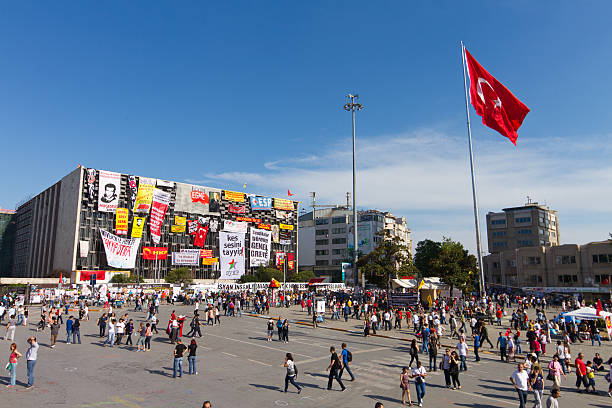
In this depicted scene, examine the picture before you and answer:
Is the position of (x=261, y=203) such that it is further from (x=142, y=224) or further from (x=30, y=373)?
(x=30, y=373)

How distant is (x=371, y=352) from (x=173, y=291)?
123 ft

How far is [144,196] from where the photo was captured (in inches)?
3757

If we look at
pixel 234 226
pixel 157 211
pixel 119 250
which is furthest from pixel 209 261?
pixel 119 250

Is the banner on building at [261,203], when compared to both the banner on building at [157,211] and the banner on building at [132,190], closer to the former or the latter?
the banner on building at [157,211]

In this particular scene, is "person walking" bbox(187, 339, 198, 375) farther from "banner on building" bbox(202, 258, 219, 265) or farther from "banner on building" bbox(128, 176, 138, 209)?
"banner on building" bbox(202, 258, 219, 265)

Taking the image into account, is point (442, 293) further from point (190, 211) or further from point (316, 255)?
point (316, 255)

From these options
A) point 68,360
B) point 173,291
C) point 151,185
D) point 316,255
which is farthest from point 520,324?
point 316,255

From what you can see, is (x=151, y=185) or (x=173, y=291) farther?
(x=151, y=185)

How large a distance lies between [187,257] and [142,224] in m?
13.1

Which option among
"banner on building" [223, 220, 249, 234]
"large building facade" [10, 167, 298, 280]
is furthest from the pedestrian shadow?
"banner on building" [223, 220, 249, 234]

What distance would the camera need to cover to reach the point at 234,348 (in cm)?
2523

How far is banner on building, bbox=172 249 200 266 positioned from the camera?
322 feet

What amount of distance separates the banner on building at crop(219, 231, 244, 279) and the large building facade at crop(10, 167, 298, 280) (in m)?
0.37

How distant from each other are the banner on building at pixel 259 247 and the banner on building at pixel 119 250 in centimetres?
3162
